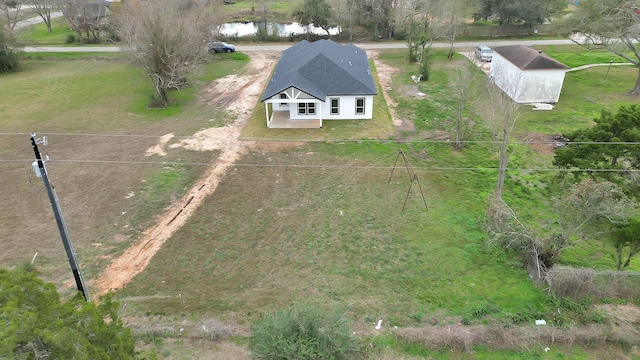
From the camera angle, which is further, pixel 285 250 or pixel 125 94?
pixel 125 94

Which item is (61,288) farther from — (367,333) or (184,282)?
(367,333)

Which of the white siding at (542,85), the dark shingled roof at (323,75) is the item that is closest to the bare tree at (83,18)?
the dark shingled roof at (323,75)

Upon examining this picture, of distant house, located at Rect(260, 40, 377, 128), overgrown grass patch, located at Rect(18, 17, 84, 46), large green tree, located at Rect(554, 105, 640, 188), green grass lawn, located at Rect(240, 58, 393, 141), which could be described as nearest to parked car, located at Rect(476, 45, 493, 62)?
distant house, located at Rect(260, 40, 377, 128)

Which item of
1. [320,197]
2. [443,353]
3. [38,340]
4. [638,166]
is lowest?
[443,353]

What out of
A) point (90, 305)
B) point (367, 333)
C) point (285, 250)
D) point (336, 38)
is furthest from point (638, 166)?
point (336, 38)

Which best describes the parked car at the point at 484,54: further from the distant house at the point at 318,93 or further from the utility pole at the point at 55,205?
the utility pole at the point at 55,205

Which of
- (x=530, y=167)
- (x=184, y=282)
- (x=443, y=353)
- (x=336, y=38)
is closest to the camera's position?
(x=443, y=353)

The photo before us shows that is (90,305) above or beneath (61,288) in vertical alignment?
above
